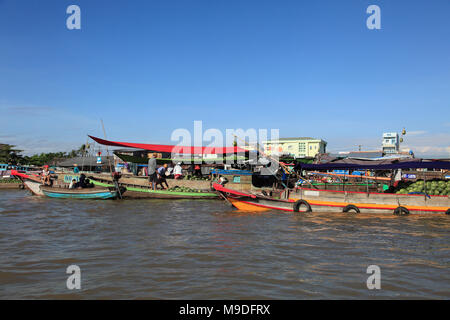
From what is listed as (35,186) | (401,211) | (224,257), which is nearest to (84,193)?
(35,186)

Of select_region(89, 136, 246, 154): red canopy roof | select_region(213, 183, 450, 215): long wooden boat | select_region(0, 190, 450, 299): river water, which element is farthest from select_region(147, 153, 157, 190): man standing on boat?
select_region(0, 190, 450, 299): river water

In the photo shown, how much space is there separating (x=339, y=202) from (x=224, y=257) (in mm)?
8121

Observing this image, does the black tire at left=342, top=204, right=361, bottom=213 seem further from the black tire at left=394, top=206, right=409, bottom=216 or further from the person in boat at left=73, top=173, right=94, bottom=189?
the person in boat at left=73, top=173, right=94, bottom=189

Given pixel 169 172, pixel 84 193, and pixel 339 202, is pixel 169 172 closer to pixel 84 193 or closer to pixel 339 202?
pixel 84 193

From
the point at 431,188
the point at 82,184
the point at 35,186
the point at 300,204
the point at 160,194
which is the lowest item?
the point at 160,194

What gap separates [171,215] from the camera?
12695 millimetres

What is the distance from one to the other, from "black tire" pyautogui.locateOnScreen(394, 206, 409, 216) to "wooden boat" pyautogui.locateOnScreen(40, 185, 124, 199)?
46.5 ft

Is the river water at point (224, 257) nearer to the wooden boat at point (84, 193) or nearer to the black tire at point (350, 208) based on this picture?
the black tire at point (350, 208)

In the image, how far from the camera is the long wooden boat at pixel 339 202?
40.9 ft

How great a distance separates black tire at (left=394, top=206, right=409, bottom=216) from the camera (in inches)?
487

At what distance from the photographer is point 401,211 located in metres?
12.4

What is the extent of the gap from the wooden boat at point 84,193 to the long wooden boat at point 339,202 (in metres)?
7.38

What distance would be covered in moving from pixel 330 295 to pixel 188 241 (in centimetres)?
411

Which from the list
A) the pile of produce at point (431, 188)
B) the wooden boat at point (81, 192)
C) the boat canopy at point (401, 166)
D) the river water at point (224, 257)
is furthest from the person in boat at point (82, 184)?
the pile of produce at point (431, 188)
